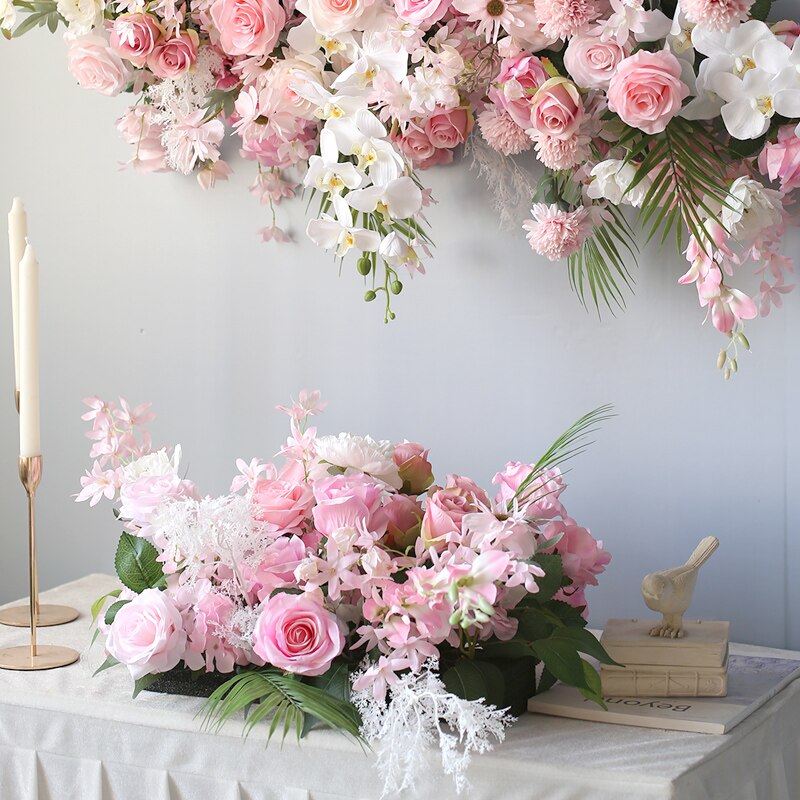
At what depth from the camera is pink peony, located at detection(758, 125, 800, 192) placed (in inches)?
44.5

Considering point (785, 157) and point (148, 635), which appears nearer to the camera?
point (148, 635)

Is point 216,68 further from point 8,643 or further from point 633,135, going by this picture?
point 8,643

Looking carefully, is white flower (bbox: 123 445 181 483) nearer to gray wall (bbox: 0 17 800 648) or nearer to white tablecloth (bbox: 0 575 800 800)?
white tablecloth (bbox: 0 575 800 800)

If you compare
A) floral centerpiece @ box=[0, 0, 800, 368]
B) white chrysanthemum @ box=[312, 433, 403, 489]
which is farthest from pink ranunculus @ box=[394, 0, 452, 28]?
white chrysanthemum @ box=[312, 433, 403, 489]

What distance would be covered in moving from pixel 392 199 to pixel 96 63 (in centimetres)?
48

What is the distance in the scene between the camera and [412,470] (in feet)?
3.82

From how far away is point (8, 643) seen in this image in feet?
4.29

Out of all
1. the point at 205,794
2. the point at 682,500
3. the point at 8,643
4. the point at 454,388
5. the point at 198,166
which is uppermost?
the point at 198,166

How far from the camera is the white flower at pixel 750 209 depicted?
3.75ft

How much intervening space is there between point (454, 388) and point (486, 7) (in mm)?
539

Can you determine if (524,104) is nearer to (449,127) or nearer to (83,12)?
(449,127)

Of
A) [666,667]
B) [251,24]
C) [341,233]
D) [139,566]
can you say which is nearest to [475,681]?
[666,667]

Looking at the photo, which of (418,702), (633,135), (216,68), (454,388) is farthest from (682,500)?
(216,68)

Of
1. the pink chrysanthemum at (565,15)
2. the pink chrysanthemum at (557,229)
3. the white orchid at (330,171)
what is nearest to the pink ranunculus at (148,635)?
the white orchid at (330,171)
